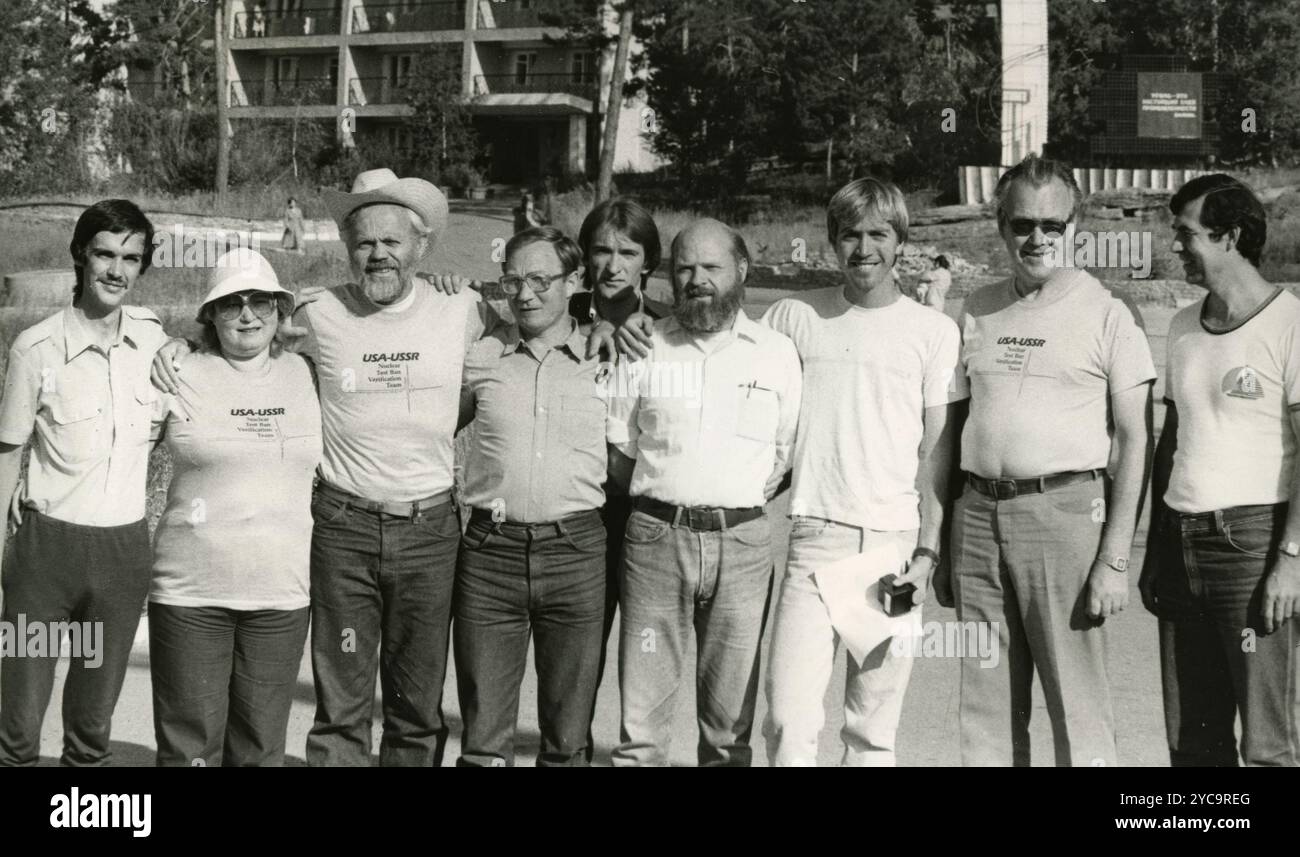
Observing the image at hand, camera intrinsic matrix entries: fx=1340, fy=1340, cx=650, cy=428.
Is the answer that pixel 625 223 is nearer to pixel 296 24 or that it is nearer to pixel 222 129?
pixel 222 129

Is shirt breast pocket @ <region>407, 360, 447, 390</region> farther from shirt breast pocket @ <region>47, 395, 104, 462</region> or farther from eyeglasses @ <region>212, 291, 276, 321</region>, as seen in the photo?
shirt breast pocket @ <region>47, 395, 104, 462</region>

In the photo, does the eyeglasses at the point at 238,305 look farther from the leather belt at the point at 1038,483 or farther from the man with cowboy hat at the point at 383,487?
the leather belt at the point at 1038,483

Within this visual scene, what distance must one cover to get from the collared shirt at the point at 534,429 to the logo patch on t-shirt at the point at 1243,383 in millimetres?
1955

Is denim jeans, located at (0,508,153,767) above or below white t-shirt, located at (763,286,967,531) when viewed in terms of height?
below

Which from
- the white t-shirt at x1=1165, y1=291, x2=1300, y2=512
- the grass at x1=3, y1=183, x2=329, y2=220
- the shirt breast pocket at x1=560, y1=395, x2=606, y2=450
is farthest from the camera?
the grass at x1=3, y1=183, x2=329, y2=220

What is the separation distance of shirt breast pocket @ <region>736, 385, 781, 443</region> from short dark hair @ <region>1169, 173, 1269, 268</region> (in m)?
1.41

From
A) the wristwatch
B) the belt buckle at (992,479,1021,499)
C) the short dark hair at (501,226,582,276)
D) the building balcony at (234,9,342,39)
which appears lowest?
the wristwatch

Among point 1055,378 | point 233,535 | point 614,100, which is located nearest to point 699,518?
point 1055,378

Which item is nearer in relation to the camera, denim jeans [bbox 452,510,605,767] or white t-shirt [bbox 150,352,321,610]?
white t-shirt [bbox 150,352,321,610]

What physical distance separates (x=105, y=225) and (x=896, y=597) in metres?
2.78

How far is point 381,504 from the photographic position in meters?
4.32

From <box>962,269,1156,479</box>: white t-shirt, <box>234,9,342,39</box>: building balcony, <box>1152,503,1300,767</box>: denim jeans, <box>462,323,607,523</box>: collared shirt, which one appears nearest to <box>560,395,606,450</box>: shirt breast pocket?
<box>462,323,607,523</box>: collared shirt

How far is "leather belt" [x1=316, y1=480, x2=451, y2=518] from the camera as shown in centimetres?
433
